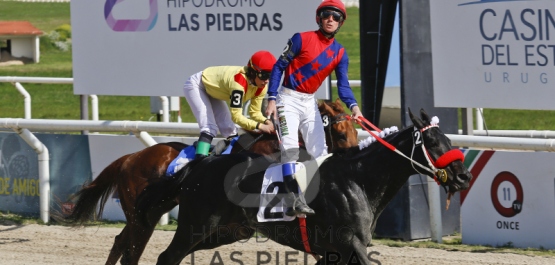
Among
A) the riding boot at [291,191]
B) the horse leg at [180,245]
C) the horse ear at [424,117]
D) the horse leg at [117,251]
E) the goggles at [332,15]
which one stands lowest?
the horse leg at [117,251]

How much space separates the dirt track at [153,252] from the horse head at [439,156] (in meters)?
1.82

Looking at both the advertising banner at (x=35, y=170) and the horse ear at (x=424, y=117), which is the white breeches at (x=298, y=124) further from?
the advertising banner at (x=35, y=170)

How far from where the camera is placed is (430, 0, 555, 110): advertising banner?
7047 mm

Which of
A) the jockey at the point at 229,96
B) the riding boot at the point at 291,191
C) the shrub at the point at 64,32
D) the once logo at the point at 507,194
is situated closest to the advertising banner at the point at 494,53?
the once logo at the point at 507,194

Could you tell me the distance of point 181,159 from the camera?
643 centimetres

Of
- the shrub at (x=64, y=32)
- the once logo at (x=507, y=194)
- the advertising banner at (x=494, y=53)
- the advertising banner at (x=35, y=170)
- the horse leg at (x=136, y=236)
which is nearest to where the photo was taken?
the horse leg at (x=136, y=236)

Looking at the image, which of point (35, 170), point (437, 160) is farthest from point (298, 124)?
point (35, 170)

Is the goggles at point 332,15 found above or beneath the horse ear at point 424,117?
above

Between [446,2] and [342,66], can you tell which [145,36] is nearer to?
[446,2]

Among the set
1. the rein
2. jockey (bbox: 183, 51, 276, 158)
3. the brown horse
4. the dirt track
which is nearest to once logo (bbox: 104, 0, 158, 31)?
the dirt track

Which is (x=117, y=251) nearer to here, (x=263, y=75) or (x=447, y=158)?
(x=263, y=75)

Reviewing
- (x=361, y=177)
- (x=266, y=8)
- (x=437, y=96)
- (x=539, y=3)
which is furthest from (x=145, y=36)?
(x=361, y=177)

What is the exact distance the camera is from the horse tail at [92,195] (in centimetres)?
686

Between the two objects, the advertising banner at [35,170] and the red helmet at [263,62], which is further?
the advertising banner at [35,170]
